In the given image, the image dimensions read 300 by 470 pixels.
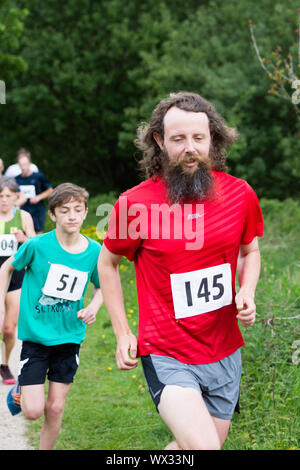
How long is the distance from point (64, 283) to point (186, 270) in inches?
55.9

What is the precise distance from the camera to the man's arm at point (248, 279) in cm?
288

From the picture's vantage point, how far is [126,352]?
2926mm

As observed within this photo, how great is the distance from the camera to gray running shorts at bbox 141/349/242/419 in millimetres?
2879

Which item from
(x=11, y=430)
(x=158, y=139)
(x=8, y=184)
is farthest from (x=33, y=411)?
(x=8, y=184)

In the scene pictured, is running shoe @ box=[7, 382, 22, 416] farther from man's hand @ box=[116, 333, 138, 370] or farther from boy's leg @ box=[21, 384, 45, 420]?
man's hand @ box=[116, 333, 138, 370]

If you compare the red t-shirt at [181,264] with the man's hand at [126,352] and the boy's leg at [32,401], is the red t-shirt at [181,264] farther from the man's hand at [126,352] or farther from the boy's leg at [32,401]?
the boy's leg at [32,401]

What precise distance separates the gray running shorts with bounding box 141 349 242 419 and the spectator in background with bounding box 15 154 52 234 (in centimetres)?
686

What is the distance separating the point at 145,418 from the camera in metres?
5.05

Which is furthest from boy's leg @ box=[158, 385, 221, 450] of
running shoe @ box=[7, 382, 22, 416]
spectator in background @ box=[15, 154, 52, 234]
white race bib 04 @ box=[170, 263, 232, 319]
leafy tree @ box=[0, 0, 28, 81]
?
Result: leafy tree @ box=[0, 0, 28, 81]

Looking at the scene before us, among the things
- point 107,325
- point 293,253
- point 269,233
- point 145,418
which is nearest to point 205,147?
point 145,418

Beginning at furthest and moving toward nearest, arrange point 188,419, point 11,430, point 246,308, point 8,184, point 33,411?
1. point 8,184
2. point 11,430
3. point 33,411
4. point 246,308
5. point 188,419

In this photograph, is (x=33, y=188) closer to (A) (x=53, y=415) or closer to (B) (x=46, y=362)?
(B) (x=46, y=362)
